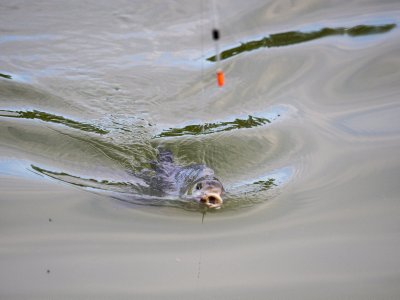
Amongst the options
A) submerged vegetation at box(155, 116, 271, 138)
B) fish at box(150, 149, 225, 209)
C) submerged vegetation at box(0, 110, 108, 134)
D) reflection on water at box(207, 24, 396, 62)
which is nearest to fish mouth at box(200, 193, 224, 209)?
fish at box(150, 149, 225, 209)

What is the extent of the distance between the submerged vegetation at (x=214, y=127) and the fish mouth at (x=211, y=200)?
7.08ft

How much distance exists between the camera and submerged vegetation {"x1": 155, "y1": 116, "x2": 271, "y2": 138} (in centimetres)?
759

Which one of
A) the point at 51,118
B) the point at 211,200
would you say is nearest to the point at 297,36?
the point at 51,118

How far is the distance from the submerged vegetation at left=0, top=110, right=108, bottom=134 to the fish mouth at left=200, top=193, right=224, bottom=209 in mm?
2503

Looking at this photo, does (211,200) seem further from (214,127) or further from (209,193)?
(214,127)

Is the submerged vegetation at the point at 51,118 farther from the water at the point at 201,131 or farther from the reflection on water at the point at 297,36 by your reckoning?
the reflection on water at the point at 297,36

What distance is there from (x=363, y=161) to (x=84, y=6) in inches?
245

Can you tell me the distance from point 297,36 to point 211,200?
4935mm

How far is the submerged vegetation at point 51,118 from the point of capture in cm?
757

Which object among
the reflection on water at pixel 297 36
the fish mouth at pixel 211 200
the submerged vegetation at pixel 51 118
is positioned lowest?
the fish mouth at pixel 211 200

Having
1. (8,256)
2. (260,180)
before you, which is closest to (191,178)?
(260,180)

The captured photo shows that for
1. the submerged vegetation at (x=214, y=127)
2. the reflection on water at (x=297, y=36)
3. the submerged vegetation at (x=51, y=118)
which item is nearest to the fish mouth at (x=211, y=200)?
the submerged vegetation at (x=214, y=127)

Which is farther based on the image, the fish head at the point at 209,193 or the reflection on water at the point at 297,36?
Answer: the reflection on water at the point at 297,36

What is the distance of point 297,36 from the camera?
952cm
